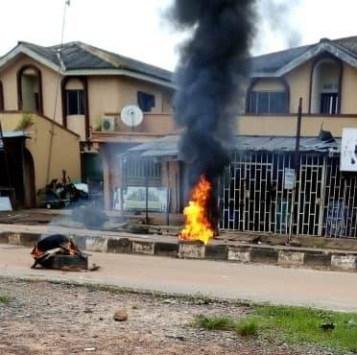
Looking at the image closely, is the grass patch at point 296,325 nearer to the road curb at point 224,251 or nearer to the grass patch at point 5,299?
the grass patch at point 5,299

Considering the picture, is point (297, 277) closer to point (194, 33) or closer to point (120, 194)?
point (194, 33)

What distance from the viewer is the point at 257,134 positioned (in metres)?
15.0

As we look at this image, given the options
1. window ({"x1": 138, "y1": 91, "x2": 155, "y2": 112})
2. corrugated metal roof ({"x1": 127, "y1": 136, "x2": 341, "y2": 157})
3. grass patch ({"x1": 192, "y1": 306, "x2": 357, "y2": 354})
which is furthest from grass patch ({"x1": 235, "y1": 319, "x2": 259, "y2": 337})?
window ({"x1": 138, "y1": 91, "x2": 155, "y2": 112})

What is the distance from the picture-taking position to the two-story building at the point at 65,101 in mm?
18234

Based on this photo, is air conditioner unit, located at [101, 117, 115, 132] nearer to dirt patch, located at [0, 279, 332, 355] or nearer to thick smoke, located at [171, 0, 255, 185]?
thick smoke, located at [171, 0, 255, 185]

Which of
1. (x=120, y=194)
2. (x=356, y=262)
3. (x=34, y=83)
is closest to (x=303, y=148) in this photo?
(x=356, y=262)

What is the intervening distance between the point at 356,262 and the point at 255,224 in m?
4.10

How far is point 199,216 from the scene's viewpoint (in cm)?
1232

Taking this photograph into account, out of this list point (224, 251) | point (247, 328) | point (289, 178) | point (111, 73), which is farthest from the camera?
point (111, 73)

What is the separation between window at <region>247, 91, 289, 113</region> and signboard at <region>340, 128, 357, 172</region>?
229 inches

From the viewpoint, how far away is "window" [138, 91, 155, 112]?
22438 mm

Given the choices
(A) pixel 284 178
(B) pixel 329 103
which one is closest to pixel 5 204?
(A) pixel 284 178

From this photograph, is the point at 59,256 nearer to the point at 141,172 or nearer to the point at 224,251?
the point at 224,251

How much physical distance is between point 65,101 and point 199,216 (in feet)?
39.0
